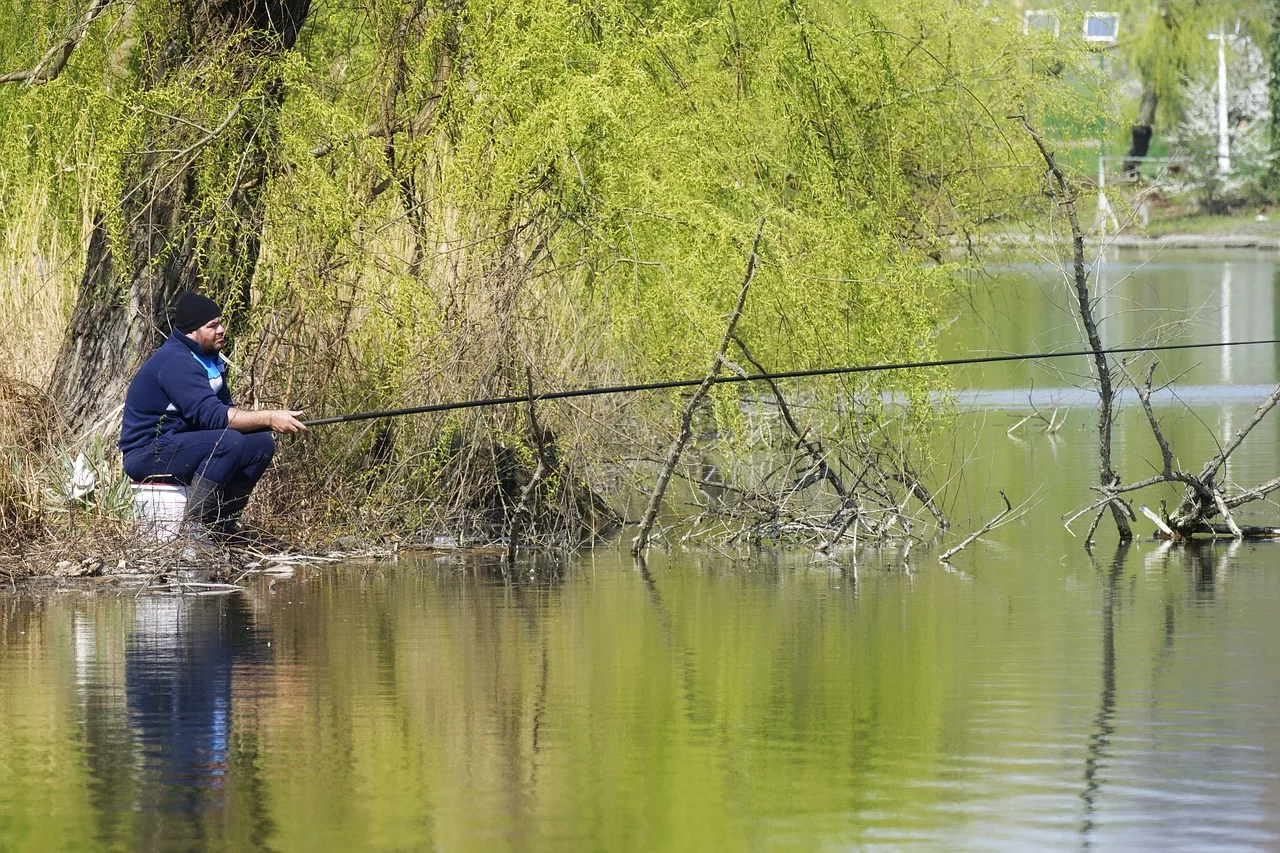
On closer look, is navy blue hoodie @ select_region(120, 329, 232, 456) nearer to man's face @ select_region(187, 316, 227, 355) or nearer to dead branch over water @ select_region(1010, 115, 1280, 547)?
man's face @ select_region(187, 316, 227, 355)

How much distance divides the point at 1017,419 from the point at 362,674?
42.6 feet

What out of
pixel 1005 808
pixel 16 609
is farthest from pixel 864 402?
pixel 1005 808

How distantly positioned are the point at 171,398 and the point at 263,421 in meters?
0.47

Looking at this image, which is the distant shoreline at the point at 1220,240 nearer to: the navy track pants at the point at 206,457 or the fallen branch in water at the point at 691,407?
the fallen branch in water at the point at 691,407

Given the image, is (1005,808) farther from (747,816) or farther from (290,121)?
(290,121)

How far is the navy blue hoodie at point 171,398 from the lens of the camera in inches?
430

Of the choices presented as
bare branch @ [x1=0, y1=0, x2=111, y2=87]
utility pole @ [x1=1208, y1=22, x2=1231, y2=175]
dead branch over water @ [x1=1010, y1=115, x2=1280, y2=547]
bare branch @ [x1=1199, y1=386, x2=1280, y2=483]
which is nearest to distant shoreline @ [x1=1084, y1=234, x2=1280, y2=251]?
utility pole @ [x1=1208, y1=22, x2=1231, y2=175]

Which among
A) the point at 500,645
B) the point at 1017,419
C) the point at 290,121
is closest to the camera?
the point at 500,645

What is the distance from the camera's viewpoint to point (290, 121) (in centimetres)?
1180

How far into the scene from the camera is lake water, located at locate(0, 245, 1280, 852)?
6.11 meters

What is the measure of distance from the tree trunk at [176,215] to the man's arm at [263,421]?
1163 mm

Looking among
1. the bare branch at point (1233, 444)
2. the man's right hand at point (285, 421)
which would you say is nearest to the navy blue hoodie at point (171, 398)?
the man's right hand at point (285, 421)

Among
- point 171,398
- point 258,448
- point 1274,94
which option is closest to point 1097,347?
point 258,448

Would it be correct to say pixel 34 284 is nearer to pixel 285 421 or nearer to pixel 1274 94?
pixel 285 421
